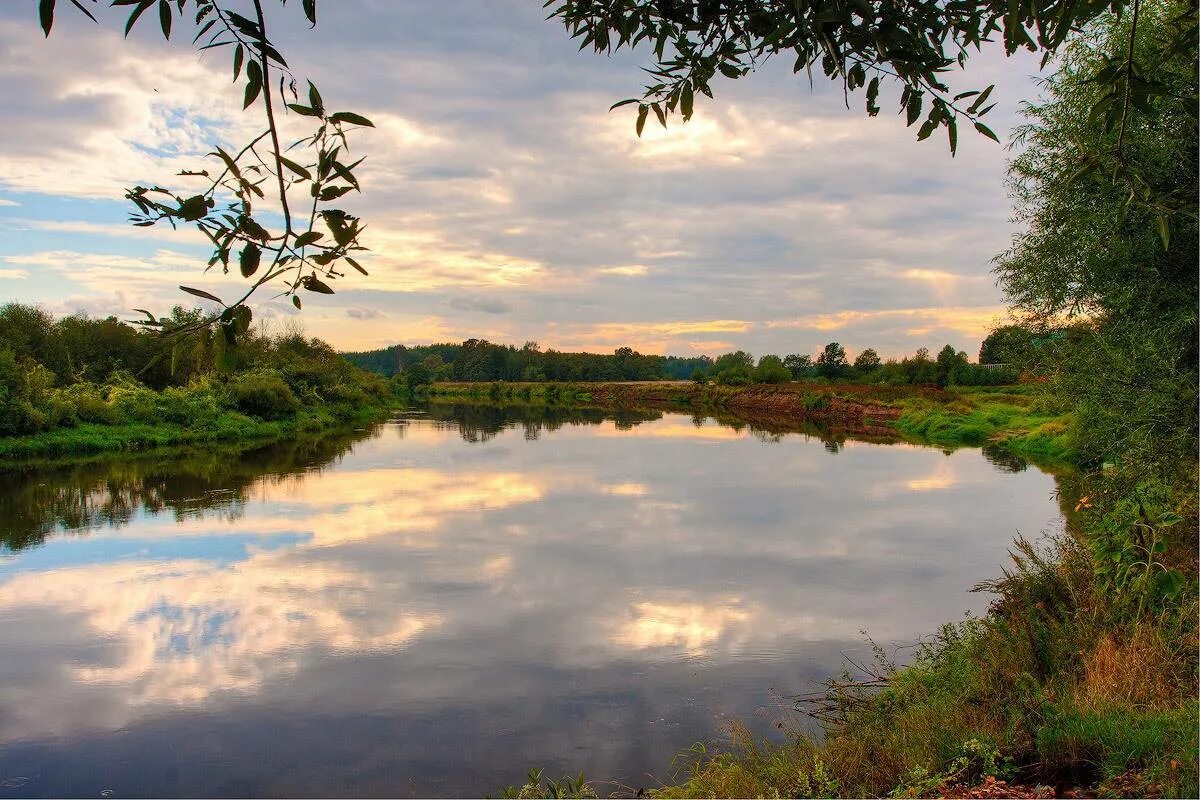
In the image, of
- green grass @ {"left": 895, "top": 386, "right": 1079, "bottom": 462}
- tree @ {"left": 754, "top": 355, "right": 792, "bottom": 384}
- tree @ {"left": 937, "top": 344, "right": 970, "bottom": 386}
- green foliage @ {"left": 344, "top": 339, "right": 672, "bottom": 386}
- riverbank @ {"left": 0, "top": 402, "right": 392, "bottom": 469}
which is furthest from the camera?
green foliage @ {"left": 344, "top": 339, "right": 672, "bottom": 386}

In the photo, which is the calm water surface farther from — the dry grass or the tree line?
the tree line

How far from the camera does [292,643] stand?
824cm

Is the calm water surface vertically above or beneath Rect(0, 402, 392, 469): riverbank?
beneath

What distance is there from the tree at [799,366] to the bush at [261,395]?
130 ft

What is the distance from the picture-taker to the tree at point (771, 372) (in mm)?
62281

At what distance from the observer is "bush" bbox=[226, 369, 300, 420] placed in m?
34.7

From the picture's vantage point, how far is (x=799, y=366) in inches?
2638

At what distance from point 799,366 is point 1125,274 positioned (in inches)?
2365

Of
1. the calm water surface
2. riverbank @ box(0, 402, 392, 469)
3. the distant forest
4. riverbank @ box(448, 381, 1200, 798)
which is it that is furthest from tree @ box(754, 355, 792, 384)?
riverbank @ box(448, 381, 1200, 798)

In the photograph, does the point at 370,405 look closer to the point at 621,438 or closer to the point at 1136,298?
the point at 621,438

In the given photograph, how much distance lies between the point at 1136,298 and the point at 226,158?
8.86 meters

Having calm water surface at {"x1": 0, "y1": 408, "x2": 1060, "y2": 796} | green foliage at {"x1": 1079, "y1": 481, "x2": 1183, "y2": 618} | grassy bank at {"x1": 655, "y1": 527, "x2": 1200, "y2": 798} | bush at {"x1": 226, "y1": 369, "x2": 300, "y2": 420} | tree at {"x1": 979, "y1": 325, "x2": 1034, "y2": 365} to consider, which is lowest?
calm water surface at {"x1": 0, "y1": 408, "x2": 1060, "y2": 796}

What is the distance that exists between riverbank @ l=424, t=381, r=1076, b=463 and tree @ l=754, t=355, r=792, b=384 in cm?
249

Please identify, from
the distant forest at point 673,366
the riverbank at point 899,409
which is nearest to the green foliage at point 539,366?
the distant forest at point 673,366
